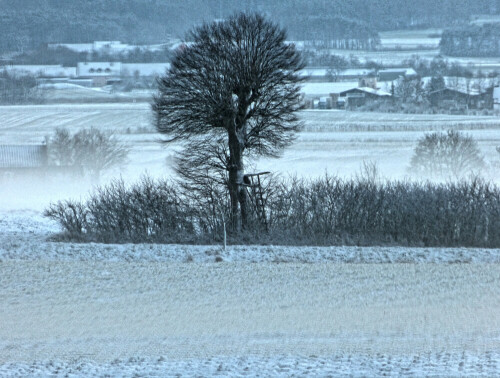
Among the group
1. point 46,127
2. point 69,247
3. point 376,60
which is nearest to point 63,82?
point 46,127

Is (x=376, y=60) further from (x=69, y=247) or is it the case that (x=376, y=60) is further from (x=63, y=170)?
(x=69, y=247)

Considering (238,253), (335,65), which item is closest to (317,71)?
(335,65)

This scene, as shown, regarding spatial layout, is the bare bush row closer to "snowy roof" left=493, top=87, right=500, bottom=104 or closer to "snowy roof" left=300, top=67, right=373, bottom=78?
"snowy roof" left=493, top=87, right=500, bottom=104

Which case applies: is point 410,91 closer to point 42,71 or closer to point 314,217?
point 42,71

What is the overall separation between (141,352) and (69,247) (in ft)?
23.9

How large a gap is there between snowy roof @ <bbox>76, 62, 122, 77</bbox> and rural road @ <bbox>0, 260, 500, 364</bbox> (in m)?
51.1

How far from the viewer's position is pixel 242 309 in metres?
9.71

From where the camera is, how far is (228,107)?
20078mm

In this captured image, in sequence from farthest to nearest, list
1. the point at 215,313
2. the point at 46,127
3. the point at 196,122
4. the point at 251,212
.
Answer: the point at 46,127 < the point at 196,122 < the point at 251,212 < the point at 215,313

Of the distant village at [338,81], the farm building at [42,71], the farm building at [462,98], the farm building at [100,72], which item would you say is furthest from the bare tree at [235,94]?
the farm building at [42,71]

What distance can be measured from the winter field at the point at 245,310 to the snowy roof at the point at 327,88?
131 feet

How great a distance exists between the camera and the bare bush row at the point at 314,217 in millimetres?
16594

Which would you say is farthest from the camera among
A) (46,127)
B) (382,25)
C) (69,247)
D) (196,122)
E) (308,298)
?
(382,25)

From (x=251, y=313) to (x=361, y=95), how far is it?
47.6 m
